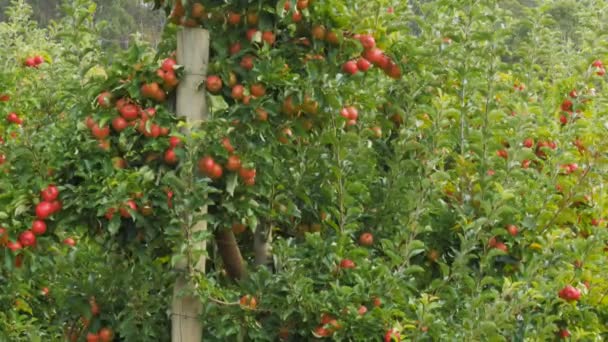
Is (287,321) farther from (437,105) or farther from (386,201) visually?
(437,105)

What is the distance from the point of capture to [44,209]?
223 centimetres

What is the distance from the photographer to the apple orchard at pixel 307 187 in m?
2.27

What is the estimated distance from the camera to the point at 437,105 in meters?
2.48

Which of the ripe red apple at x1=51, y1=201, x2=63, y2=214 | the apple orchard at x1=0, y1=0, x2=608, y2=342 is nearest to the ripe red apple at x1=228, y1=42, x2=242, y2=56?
the apple orchard at x1=0, y1=0, x2=608, y2=342

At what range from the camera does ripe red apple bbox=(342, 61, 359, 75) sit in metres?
2.48

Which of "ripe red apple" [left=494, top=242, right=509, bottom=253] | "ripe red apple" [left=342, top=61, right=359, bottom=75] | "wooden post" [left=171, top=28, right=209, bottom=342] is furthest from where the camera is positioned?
"ripe red apple" [left=494, top=242, right=509, bottom=253]

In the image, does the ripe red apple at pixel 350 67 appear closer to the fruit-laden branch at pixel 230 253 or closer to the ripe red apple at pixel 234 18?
the ripe red apple at pixel 234 18

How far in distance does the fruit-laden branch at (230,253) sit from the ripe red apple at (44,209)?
1.84ft

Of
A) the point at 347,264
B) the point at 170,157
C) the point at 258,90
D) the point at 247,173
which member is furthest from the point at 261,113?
the point at 347,264

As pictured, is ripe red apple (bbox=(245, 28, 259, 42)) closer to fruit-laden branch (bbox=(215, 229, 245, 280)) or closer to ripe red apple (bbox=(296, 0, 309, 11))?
ripe red apple (bbox=(296, 0, 309, 11))

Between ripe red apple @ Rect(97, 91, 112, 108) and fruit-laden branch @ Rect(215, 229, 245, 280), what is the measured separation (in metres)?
0.56

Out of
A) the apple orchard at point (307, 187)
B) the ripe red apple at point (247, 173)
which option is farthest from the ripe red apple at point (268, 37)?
the ripe red apple at point (247, 173)

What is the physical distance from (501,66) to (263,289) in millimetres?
1190

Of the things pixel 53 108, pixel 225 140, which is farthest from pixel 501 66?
pixel 53 108
